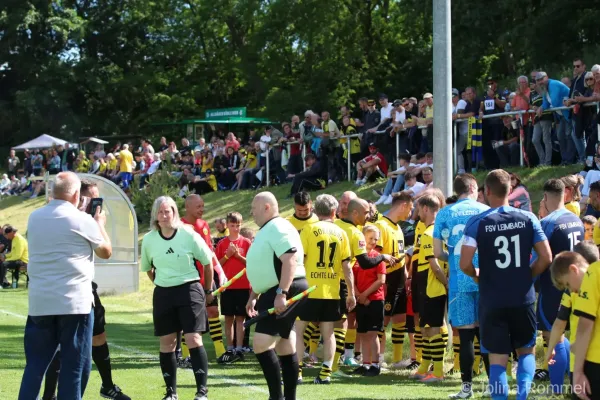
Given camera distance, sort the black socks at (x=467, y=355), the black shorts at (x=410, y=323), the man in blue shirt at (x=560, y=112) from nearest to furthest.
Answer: the black socks at (x=467, y=355)
the black shorts at (x=410, y=323)
the man in blue shirt at (x=560, y=112)

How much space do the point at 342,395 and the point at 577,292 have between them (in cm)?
350

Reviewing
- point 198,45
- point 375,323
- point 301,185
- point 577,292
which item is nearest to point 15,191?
point 198,45

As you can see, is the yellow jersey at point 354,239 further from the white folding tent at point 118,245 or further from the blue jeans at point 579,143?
the white folding tent at point 118,245

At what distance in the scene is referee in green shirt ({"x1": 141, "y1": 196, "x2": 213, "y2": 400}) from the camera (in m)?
8.80

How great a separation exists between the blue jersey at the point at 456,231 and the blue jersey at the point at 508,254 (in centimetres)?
118

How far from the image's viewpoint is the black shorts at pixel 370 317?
10812 mm

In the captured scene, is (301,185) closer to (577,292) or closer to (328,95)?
(577,292)

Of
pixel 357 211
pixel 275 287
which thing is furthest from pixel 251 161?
pixel 275 287

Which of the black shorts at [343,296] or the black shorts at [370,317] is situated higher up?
the black shorts at [343,296]

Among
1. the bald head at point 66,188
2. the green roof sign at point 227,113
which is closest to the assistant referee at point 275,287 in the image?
the bald head at point 66,188

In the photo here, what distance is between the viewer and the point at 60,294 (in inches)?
293

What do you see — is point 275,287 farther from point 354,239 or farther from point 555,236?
point 555,236

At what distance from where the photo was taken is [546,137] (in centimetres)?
1752

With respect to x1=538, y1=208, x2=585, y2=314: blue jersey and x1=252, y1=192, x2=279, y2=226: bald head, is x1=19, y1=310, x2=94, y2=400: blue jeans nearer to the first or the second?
x1=252, y1=192, x2=279, y2=226: bald head
